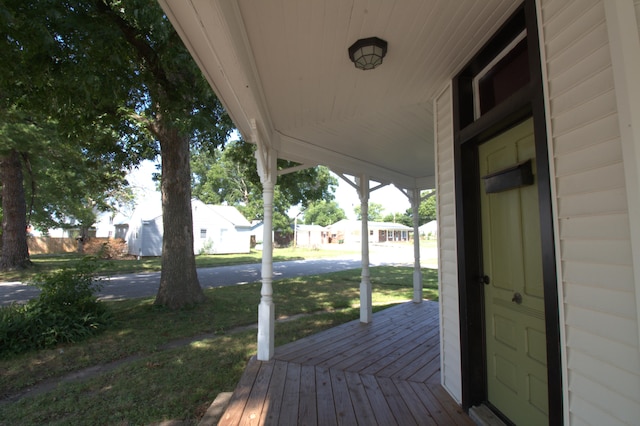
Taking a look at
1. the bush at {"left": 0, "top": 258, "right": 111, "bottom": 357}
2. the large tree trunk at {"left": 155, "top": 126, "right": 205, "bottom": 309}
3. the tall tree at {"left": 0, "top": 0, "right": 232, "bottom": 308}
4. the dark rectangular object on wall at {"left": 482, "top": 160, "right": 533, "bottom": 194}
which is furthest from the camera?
the large tree trunk at {"left": 155, "top": 126, "right": 205, "bottom": 309}

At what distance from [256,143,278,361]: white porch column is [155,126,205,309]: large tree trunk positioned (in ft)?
10.6

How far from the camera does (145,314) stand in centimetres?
559

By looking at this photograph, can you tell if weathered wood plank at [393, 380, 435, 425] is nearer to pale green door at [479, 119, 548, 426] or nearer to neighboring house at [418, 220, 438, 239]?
pale green door at [479, 119, 548, 426]

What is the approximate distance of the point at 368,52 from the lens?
77.4 inches

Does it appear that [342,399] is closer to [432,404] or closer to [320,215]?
[432,404]

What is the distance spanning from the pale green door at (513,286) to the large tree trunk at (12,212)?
14821 millimetres

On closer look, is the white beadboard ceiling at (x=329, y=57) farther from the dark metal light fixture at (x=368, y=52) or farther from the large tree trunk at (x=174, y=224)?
the large tree trunk at (x=174, y=224)

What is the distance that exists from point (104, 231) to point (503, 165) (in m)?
34.4

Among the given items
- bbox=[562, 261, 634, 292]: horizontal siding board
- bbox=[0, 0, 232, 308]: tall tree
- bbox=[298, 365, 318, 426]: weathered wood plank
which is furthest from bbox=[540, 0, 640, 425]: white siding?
bbox=[0, 0, 232, 308]: tall tree

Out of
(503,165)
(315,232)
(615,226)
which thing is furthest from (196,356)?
(315,232)

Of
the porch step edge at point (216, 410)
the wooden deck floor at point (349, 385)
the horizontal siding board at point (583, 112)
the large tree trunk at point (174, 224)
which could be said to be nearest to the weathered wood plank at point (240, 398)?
the wooden deck floor at point (349, 385)

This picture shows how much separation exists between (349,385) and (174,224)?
15.4 ft

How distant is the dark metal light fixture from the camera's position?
1926mm

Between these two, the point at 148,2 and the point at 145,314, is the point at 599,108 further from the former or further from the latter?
the point at 145,314
